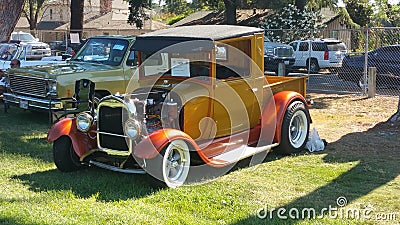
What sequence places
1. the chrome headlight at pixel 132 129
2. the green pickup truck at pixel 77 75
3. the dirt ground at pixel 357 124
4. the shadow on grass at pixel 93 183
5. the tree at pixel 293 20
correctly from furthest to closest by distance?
the tree at pixel 293 20 → the green pickup truck at pixel 77 75 → the dirt ground at pixel 357 124 → the chrome headlight at pixel 132 129 → the shadow on grass at pixel 93 183

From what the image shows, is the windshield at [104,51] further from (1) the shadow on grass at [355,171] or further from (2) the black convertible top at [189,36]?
(1) the shadow on grass at [355,171]

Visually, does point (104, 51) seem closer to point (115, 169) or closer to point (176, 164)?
point (115, 169)

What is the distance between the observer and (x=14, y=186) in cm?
628

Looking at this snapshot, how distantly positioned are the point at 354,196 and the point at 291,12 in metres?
25.6

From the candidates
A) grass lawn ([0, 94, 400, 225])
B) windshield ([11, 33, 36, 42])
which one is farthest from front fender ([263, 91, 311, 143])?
windshield ([11, 33, 36, 42])

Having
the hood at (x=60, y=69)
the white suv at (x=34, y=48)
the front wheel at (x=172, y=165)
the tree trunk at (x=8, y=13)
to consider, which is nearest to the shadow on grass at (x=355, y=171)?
the front wheel at (x=172, y=165)

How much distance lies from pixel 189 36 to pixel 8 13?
8409 mm

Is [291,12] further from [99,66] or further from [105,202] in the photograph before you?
[105,202]

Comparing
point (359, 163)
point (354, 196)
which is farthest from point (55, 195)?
point (359, 163)

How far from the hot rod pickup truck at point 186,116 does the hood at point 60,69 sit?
3017mm

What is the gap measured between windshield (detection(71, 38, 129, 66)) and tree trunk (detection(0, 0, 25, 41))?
3208 millimetres

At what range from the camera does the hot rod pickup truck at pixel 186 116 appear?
624 centimetres

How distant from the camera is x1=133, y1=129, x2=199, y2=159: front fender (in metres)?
5.87

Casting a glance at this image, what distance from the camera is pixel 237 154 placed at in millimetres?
6859
